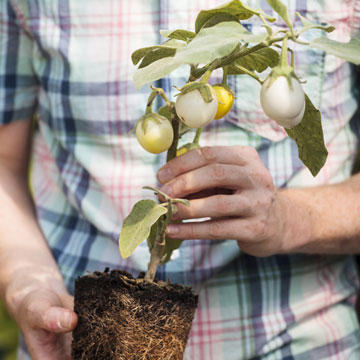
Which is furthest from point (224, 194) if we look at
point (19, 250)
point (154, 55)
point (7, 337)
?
point (7, 337)

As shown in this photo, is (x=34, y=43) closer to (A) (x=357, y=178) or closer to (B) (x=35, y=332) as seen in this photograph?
(B) (x=35, y=332)

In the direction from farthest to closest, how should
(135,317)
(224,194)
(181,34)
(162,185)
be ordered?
(162,185), (224,194), (135,317), (181,34)

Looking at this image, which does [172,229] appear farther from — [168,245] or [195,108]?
[195,108]

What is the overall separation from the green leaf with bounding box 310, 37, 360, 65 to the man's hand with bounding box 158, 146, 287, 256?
277 millimetres

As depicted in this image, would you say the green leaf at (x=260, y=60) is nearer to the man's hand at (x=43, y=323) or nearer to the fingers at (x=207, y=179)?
the fingers at (x=207, y=179)

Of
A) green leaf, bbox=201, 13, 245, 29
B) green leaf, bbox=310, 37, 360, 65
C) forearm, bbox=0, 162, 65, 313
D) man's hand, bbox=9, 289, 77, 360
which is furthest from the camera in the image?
forearm, bbox=0, 162, 65, 313

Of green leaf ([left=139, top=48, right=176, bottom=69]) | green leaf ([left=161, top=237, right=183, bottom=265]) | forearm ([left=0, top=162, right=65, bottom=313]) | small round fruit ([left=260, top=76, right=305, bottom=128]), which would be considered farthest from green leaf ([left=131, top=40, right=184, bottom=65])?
forearm ([left=0, top=162, right=65, bottom=313])

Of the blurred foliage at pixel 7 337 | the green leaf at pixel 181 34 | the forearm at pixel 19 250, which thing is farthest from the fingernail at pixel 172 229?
the blurred foliage at pixel 7 337

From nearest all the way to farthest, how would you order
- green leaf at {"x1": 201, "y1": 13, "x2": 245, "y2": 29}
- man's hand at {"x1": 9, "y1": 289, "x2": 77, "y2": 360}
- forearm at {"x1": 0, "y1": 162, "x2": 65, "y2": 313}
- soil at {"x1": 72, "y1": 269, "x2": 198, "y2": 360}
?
1. green leaf at {"x1": 201, "y1": 13, "x2": 245, "y2": 29}
2. soil at {"x1": 72, "y1": 269, "x2": 198, "y2": 360}
3. man's hand at {"x1": 9, "y1": 289, "x2": 77, "y2": 360}
4. forearm at {"x1": 0, "y1": 162, "x2": 65, "y2": 313}

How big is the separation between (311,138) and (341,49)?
0.14m

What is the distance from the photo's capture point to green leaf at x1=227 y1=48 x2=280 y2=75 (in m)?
0.54

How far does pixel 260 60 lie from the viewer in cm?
56

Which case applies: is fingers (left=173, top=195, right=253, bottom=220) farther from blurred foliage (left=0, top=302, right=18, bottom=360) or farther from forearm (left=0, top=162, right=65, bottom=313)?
blurred foliage (left=0, top=302, right=18, bottom=360)

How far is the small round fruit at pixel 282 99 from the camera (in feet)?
1.40
